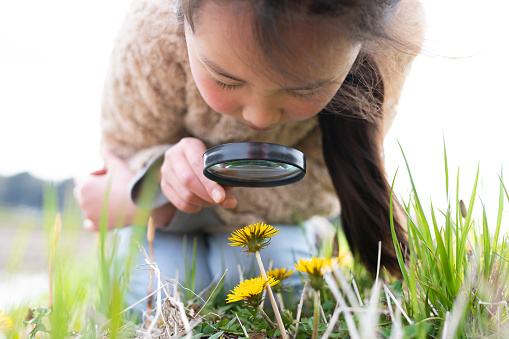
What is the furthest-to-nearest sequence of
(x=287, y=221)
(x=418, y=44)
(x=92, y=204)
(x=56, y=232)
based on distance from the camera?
(x=287, y=221)
(x=92, y=204)
(x=418, y=44)
(x=56, y=232)

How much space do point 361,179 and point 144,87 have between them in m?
0.82

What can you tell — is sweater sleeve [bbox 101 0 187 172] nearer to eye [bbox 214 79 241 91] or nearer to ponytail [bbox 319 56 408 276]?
eye [bbox 214 79 241 91]

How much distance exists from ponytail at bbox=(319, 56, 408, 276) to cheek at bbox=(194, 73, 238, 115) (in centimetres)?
38

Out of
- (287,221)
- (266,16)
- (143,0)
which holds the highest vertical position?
(143,0)

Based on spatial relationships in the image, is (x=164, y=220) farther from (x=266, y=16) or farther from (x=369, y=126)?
(x=266, y=16)

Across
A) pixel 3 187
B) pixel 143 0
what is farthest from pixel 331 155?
pixel 3 187

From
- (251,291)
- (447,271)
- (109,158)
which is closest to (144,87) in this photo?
(109,158)

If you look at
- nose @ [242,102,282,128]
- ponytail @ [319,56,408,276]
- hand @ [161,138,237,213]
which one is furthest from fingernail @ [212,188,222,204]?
ponytail @ [319,56,408,276]

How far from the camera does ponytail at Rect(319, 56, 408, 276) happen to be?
4.20ft

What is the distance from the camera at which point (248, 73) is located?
0.86m

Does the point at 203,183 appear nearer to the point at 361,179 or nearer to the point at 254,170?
the point at 254,170

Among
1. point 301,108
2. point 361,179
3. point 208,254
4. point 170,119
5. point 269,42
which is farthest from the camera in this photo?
point 208,254

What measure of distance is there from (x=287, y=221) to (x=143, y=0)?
3.56 ft

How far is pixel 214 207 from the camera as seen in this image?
67.2 inches
